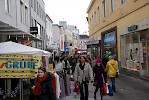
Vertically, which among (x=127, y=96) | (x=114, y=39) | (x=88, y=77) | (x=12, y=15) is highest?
(x=12, y=15)

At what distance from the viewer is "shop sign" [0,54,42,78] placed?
9109mm

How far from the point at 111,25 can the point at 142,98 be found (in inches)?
671

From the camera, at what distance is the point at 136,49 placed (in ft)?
64.7

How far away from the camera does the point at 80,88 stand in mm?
Result: 10195

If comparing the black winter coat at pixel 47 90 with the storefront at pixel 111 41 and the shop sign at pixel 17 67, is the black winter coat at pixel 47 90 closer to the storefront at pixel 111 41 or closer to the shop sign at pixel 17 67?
the shop sign at pixel 17 67

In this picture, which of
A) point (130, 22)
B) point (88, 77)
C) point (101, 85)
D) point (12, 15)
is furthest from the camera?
point (12, 15)

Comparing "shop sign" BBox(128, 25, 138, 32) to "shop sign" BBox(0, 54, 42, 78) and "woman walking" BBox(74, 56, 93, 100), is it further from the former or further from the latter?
"shop sign" BBox(0, 54, 42, 78)

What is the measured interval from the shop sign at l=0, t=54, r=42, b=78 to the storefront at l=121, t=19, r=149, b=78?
917cm

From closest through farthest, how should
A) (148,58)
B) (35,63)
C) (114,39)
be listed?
(35,63) < (148,58) < (114,39)

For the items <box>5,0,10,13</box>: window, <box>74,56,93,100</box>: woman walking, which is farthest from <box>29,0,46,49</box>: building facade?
<box>74,56,93,100</box>: woman walking

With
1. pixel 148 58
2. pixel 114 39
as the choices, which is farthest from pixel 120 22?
pixel 148 58

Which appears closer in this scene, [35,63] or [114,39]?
[35,63]

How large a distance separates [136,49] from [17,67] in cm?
1211

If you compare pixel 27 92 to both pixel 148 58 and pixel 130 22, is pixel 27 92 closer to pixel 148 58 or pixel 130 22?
pixel 148 58
